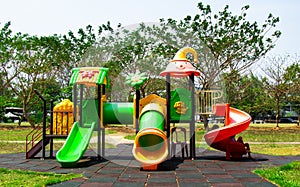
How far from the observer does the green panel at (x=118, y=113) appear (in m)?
10.3

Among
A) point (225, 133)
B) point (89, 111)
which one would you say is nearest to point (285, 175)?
point (225, 133)

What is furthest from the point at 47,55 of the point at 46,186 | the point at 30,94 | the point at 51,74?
the point at 46,186

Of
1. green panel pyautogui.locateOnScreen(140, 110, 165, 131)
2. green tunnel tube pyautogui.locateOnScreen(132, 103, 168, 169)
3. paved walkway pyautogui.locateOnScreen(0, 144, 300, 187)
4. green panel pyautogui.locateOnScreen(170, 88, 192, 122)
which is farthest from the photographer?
green panel pyautogui.locateOnScreen(170, 88, 192, 122)

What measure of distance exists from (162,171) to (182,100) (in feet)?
9.05

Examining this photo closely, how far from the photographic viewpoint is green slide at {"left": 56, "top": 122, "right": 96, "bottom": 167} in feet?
28.7

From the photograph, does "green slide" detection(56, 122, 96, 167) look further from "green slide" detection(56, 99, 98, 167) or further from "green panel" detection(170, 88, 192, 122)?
"green panel" detection(170, 88, 192, 122)

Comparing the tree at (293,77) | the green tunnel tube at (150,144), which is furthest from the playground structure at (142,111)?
the tree at (293,77)

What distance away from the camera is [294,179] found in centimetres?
681

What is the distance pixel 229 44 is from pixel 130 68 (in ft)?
40.4

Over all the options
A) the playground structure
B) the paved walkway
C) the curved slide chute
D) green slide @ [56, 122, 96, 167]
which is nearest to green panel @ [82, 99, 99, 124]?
the playground structure

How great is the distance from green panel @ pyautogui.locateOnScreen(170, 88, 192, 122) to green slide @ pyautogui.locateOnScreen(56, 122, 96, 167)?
8.01 ft

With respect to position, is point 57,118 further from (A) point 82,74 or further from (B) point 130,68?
(B) point 130,68

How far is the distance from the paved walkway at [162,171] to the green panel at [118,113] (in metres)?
1.22

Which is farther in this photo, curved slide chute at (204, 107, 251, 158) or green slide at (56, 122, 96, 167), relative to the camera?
curved slide chute at (204, 107, 251, 158)
